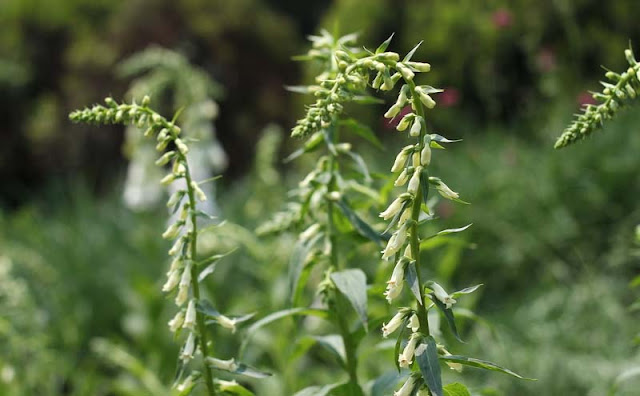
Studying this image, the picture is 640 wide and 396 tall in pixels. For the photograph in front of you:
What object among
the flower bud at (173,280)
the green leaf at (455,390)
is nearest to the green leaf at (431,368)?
the green leaf at (455,390)

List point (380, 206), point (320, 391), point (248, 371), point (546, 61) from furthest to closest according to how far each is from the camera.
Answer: point (546, 61), point (380, 206), point (320, 391), point (248, 371)

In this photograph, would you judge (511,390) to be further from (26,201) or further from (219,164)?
(26,201)

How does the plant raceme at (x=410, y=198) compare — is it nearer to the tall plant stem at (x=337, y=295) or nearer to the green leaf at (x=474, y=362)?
the green leaf at (x=474, y=362)

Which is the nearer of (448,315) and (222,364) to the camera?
(448,315)

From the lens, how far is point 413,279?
1.02 meters

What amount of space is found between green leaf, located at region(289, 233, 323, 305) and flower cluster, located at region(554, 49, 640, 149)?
0.55 m

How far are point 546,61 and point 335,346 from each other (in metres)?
4.48

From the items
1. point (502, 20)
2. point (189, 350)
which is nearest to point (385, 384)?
point (189, 350)

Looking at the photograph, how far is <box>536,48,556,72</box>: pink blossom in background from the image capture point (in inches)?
218

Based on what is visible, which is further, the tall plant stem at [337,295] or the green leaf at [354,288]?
the tall plant stem at [337,295]

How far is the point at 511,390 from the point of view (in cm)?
309

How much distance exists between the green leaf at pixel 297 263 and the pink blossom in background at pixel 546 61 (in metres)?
4.47

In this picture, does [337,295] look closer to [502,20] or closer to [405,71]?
[405,71]

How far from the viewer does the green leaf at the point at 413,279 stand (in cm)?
100
